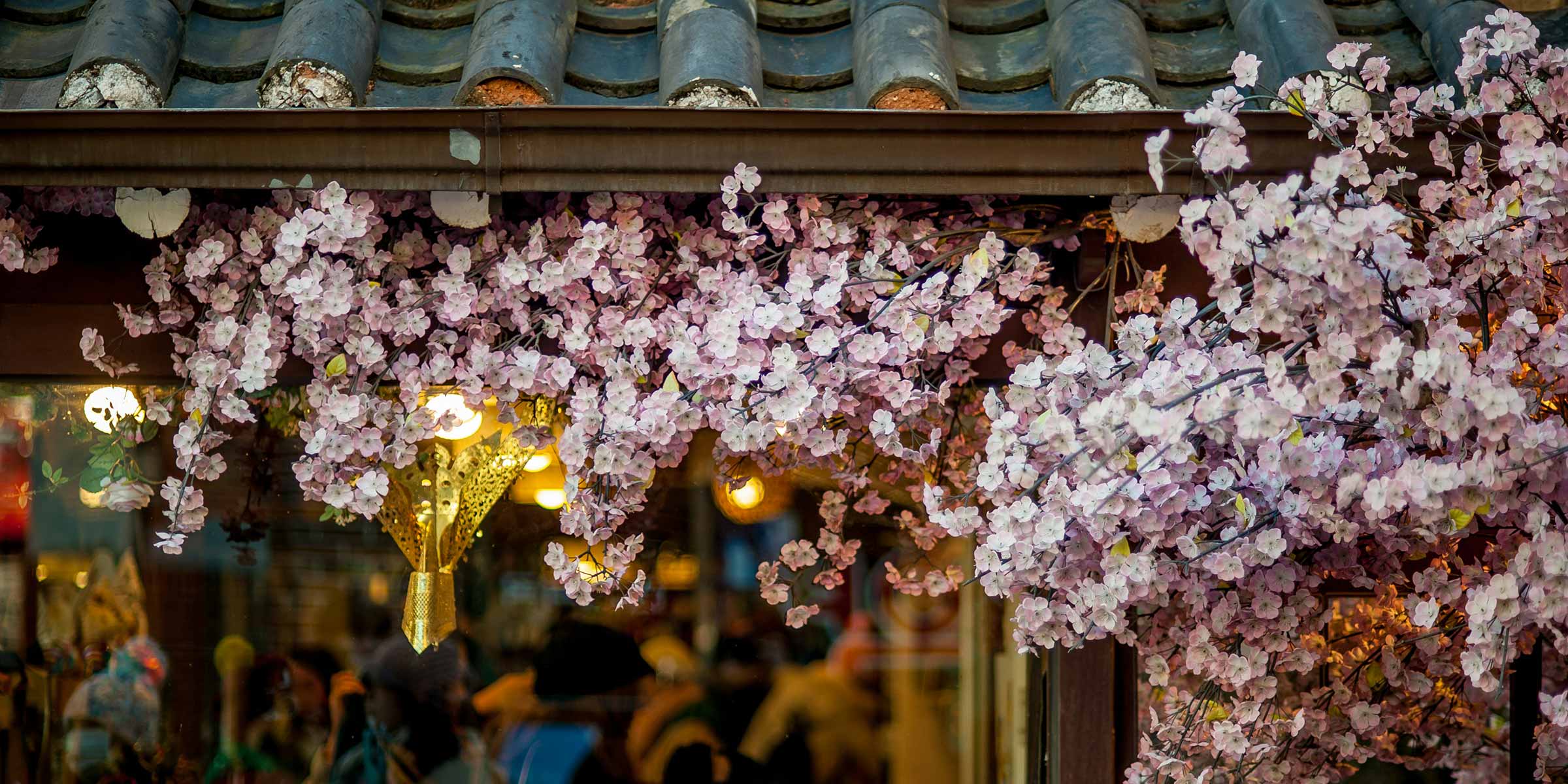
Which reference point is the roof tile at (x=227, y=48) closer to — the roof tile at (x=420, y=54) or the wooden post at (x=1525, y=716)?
the roof tile at (x=420, y=54)

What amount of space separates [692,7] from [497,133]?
619mm

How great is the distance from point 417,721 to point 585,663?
1.82 ft

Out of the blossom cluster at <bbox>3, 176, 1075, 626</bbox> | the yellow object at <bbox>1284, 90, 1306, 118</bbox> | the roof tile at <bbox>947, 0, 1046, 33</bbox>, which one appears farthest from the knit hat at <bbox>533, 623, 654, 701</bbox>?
the yellow object at <bbox>1284, 90, 1306, 118</bbox>

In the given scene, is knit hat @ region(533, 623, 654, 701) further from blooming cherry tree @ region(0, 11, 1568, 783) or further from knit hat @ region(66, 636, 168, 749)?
knit hat @ region(66, 636, 168, 749)

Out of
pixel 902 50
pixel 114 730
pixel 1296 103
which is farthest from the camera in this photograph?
→ pixel 114 730

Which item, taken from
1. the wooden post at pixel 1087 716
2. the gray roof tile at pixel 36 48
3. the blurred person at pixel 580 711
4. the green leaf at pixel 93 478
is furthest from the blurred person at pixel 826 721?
the gray roof tile at pixel 36 48

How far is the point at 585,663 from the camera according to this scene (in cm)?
406

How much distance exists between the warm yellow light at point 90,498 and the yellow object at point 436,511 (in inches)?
33.8

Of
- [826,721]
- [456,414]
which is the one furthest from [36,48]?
[826,721]

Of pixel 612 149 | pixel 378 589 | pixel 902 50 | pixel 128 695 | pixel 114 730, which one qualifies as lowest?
pixel 114 730

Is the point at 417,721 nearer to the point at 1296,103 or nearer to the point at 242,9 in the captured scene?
the point at 242,9

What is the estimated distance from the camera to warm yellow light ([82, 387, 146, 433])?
330 centimetres

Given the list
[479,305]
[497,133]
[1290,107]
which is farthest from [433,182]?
[1290,107]

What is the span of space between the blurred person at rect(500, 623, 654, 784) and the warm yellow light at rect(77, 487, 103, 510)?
139 centimetres
